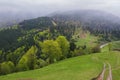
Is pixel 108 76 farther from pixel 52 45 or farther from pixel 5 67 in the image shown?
pixel 5 67

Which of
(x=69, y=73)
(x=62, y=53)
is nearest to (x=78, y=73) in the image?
(x=69, y=73)

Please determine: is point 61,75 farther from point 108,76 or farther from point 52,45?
point 52,45

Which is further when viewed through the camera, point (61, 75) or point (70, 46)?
point (70, 46)

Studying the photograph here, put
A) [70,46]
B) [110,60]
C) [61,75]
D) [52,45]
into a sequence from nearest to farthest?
[61,75]
[110,60]
[52,45]
[70,46]

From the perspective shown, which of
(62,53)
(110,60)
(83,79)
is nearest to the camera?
(83,79)

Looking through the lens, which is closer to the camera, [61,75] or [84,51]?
[61,75]

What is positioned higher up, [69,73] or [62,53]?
[69,73]

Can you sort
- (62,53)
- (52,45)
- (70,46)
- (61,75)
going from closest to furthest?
1. (61,75)
2. (52,45)
3. (62,53)
4. (70,46)

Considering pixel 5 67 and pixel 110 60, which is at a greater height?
pixel 110 60

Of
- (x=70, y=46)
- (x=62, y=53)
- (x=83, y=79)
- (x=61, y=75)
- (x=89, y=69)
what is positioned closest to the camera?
(x=83, y=79)

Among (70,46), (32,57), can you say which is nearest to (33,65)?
(32,57)
